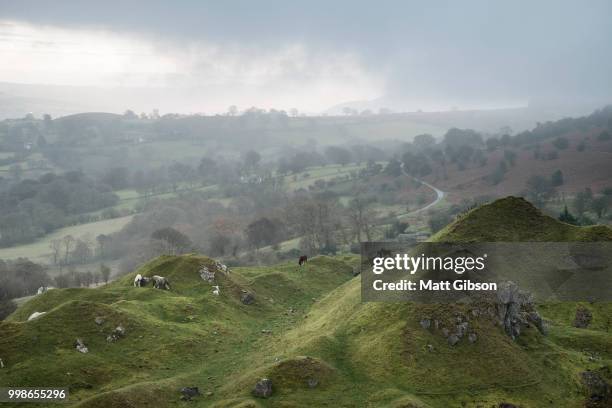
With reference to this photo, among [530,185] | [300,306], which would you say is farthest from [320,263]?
[530,185]

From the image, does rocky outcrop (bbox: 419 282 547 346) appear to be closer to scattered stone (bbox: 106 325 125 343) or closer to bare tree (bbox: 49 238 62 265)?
scattered stone (bbox: 106 325 125 343)

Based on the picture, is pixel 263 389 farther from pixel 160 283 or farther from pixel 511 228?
pixel 511 228

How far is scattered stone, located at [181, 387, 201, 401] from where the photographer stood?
40125 mm

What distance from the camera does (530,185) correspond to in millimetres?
174500

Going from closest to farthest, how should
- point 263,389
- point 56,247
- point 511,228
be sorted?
point 263,389
point 511,228
point 56,247

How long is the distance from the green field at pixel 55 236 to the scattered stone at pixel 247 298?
98378 millimetres

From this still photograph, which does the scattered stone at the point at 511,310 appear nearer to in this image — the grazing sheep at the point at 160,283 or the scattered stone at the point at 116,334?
the scattered stone at the point at 116,334

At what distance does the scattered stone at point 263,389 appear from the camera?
38.6m

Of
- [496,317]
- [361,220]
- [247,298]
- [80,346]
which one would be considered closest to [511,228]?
[496,317]

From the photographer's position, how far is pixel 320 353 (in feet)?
145

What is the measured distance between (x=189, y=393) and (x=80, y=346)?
11581 mm

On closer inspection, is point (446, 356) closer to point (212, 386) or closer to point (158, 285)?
point (212, 386)

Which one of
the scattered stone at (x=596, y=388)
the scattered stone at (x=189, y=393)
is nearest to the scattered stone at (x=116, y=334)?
the scattered stone at (x=189, y=393)

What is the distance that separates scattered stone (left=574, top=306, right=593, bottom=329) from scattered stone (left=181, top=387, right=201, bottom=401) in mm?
35006
